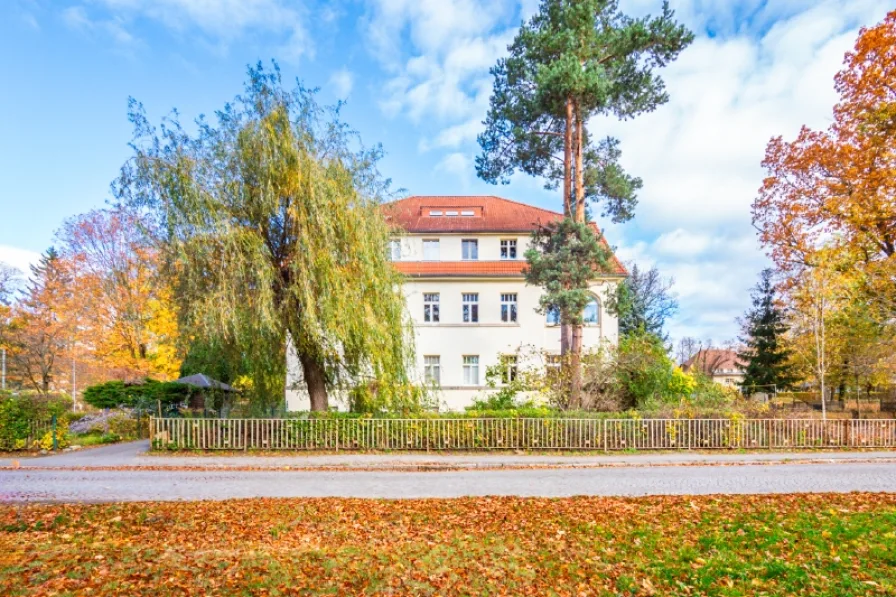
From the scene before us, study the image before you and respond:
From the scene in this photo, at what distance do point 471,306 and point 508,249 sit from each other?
3.97 meters

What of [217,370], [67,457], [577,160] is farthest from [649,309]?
[67,457]

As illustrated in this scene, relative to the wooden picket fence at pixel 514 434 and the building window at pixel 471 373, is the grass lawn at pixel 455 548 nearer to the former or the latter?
the wooden picket fence at pixel 514 434

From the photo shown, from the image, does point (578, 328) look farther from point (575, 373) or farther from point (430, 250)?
point (430, 250)

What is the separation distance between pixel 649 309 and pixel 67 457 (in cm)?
3941

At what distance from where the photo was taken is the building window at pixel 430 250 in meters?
29.2

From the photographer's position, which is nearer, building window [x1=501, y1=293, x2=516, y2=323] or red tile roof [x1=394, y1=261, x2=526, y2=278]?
red tile roof [x1=394, y1=261, x2=526, y2=278]

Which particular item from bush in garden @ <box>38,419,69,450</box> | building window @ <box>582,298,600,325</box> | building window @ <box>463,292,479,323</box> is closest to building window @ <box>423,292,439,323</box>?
building window @ <box>463,292,479,323</box>

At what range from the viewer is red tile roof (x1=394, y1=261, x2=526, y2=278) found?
27.7m

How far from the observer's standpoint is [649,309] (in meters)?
42.7

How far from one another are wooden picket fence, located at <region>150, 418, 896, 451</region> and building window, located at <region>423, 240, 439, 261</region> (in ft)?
49.8

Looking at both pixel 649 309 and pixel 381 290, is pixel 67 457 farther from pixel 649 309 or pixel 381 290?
pixel 649 309

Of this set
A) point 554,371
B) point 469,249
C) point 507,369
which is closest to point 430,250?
point 469,249

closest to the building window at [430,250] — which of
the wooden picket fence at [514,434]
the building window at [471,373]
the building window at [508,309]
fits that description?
the building window at [508,309]

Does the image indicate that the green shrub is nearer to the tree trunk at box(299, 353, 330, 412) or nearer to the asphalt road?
the tree trunk at box(299, 353, 330, 412)
